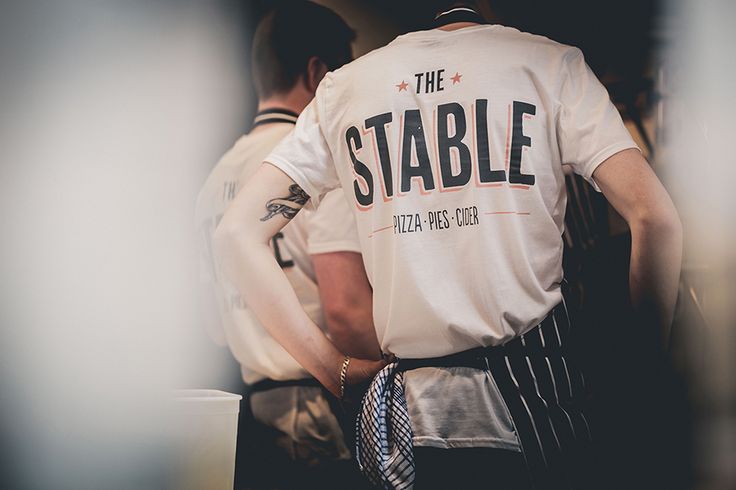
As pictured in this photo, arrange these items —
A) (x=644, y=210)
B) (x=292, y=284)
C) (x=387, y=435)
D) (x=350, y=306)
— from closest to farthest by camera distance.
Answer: (x=644, y=210) → (x=387, y=435) → (x=350, y=306) → (x=292, y=284)

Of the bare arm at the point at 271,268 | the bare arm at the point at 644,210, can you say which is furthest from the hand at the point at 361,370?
the bare arm at the point at 644,210

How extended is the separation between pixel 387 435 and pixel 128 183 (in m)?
1.00

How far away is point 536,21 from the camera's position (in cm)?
178

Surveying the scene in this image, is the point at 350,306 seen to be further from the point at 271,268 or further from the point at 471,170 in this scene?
the point at 471,170

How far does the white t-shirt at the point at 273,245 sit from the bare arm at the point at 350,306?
0.04m

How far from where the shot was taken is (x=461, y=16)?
5.37ft

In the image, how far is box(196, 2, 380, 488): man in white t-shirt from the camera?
1.84 m

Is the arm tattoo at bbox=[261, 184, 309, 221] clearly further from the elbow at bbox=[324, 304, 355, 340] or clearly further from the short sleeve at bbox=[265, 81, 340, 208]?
the elbow at bbox=[324, 304, 355, 340]

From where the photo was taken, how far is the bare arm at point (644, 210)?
1481mm

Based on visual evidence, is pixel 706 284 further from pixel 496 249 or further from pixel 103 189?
pixel 103 189

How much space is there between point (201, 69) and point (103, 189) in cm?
41

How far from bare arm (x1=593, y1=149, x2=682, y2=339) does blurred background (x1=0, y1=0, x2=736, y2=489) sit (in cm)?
23

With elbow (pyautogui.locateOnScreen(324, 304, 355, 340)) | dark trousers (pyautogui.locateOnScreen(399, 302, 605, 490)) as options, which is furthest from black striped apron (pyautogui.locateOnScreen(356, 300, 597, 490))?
elbow (pyautogui.locateOnScreen(324, 304, 355, 340))

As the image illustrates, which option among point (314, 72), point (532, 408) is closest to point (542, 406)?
point (532, 408)
